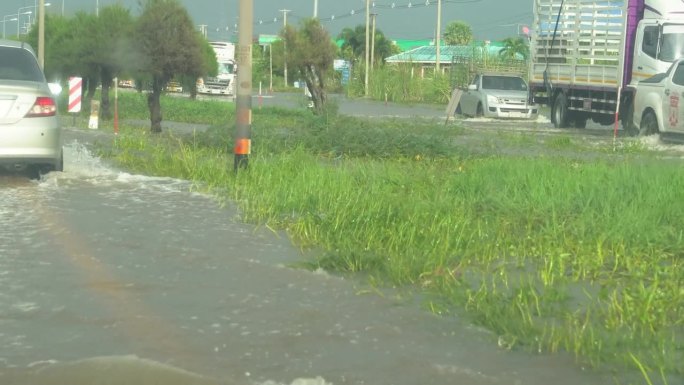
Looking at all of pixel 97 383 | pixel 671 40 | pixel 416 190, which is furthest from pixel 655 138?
pixel 97 383

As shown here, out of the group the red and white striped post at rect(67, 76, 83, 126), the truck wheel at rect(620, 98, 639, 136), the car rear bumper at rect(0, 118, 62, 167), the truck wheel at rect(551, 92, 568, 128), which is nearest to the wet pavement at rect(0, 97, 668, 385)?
the car rear bumper at rect(0, 118, 62, 167)

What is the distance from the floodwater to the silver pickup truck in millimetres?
12944

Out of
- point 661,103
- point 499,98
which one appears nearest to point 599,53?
point 661,103

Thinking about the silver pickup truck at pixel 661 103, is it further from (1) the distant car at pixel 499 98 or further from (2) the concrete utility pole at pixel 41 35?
(2) the concrete utility pole at pixel 41 35

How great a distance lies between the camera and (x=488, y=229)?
8.49m

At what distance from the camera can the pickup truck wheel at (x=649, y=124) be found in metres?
21.3

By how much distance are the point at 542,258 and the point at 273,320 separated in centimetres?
237

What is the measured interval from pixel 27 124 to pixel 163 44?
10509 millimetres

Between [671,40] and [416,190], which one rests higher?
[671,40]

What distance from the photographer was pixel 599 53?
85.5ft

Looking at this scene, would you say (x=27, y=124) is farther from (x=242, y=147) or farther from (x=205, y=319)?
(x=205, y=319)

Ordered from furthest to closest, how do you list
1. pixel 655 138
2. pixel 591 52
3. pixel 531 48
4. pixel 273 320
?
pixel 531 48 → pixel 591 52 → pixel 655 138 → pixel 273 320

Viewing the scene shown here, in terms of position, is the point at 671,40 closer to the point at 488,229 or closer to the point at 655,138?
the point at 655,138

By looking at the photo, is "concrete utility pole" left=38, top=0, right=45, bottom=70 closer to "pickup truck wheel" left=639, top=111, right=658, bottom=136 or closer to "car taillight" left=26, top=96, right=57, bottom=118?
"pickup truck wheel" left=639, top=111, right=658, bottom=136
